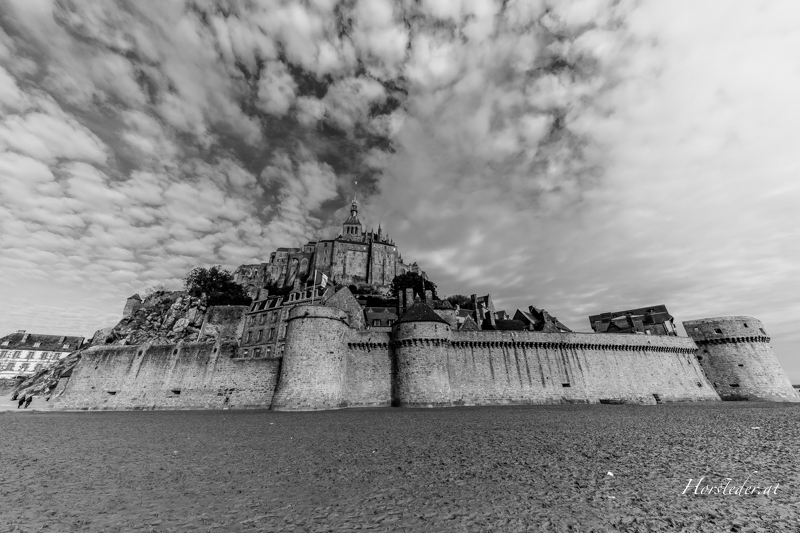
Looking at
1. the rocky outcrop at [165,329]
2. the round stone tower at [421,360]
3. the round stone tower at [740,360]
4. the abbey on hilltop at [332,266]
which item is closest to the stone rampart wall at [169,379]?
the rocky outcrop at [165,329]

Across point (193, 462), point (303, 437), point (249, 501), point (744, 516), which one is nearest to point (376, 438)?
point (303, 437)

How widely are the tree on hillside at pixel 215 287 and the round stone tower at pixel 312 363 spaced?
34615 mm

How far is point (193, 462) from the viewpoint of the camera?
26.5 feet

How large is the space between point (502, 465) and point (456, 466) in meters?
1.02

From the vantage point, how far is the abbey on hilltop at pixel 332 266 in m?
85.2

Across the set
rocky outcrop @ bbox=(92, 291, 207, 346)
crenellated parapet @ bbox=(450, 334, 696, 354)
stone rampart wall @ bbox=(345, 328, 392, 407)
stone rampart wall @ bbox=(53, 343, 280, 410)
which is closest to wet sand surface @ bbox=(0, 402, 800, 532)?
stone rampart wall @ bbox=(53, 343, 280, 410)

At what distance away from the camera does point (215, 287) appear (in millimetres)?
59125

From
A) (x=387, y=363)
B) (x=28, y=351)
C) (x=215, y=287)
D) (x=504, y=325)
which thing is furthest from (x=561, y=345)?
(x=28, y=351)

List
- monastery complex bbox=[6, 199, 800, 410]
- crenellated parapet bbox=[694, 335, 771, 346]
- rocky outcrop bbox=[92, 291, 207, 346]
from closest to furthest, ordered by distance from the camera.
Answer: monastery complex bbox=[6, 199, 800, 410]
crenellated parapet bbox=[694, 335, 771, 346]
rocky outcrop bbox=[92, 291, 207, 346]

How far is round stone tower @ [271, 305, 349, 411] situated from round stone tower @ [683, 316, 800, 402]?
40427mm

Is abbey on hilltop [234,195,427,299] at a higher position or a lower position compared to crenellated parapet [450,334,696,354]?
higher

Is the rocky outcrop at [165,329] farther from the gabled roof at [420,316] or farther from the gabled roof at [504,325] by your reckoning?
the gabled roof at [504,325]

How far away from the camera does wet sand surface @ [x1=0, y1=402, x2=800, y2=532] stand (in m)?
4.35

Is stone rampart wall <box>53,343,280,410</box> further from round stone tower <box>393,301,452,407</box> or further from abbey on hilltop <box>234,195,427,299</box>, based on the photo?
abbey on hilltop <box>234,195,427,299</box>
